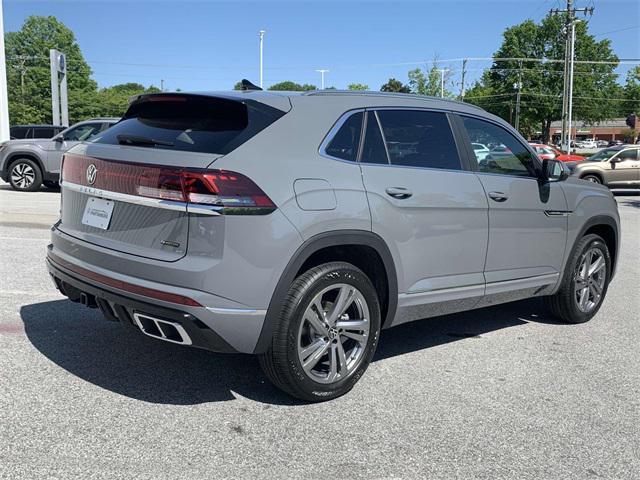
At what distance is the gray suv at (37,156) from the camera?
15461 mm

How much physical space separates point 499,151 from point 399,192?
137 cm

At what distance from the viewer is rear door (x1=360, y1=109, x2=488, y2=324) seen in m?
3.86

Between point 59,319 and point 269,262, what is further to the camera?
point 59,319

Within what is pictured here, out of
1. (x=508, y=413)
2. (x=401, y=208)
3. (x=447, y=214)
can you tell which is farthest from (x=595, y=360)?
(x=401, y=208)

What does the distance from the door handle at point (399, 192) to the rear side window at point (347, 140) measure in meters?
0.30

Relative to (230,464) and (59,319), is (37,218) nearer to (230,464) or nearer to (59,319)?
Result: (59,319)

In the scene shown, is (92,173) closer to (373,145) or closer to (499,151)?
(373,145)

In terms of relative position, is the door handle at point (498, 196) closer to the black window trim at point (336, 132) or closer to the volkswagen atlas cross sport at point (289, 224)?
the volkswagen atlas cross sport at point (289, 224)

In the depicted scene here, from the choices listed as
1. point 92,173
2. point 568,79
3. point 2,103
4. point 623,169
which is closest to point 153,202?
point 92,173

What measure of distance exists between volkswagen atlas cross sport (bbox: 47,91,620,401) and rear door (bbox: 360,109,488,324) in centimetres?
1

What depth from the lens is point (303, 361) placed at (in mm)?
3545

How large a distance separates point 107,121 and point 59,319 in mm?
11524

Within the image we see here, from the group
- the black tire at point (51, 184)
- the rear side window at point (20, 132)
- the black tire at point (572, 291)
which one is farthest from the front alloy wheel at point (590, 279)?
the rear side window at point (20, 132)

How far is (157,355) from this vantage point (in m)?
4.34
